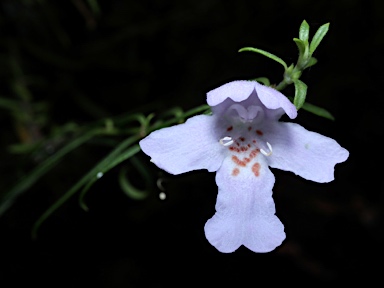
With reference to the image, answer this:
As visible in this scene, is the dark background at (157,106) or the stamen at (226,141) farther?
the dark background at (157,106)

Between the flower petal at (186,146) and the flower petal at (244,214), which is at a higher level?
the flower petal at (186,146)

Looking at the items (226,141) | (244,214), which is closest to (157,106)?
(226,141)

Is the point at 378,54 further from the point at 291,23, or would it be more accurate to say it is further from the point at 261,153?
the point at 261,153

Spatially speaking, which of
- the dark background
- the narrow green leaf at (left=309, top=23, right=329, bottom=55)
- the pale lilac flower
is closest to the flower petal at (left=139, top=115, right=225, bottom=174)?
the pale lilac flower

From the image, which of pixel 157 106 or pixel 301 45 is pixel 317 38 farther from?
pixel 157 106

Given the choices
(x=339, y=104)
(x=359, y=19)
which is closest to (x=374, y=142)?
(x=339, y=104)

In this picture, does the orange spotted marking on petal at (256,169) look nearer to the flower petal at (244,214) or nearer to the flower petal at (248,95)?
the flower petal at (244,214)

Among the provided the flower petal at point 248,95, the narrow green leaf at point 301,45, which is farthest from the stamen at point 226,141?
the narrow green leaf at point 301,45

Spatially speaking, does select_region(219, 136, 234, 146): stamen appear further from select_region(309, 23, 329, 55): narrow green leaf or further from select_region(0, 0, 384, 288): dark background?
select_region(0, 0, 384, 288): dark background
